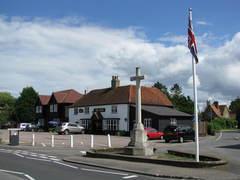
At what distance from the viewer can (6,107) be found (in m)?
132

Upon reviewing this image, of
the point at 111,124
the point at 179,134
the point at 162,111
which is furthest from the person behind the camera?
the point at 111,124

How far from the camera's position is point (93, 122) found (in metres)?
71.9

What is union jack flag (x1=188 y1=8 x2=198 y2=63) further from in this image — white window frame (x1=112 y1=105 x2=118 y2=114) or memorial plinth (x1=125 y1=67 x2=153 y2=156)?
white window frame (x1=112 y1=105 x2=118 y2=114)

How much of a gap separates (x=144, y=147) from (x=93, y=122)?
4950 centimetres

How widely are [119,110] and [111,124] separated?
2.86 metres

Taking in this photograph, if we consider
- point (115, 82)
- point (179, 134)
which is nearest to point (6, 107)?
point (115, 82)

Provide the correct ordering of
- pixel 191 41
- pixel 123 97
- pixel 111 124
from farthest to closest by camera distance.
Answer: pixel 111 124
pixel 123 97
pixel 191 41

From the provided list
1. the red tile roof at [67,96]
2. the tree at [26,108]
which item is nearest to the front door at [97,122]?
the red tile roof at [67,96]

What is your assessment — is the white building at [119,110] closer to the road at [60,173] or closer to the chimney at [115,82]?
the chimney at [115,82]

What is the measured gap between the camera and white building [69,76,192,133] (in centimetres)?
6262

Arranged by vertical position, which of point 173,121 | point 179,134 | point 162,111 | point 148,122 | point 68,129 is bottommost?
point 179,134

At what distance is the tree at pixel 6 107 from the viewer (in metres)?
118

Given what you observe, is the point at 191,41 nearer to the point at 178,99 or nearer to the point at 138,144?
the point at 138,144

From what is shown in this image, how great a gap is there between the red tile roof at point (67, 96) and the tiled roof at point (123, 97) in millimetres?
14127
